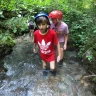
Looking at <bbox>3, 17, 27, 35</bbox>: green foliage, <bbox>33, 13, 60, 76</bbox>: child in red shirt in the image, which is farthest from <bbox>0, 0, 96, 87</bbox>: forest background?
<bbox>33, 13, 60, 76</bbox>: child in red shirt

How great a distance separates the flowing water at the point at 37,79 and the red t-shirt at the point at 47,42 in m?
0.59

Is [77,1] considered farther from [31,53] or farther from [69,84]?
[69,84]

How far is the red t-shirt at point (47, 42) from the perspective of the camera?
13.7 feet

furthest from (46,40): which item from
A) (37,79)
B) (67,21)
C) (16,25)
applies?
(16,25)

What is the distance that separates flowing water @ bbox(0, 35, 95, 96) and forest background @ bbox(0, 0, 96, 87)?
0.32m

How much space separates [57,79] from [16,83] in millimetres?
921

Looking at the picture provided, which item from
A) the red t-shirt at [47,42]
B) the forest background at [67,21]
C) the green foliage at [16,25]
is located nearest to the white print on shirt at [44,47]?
the red t-shirt at [47,42]

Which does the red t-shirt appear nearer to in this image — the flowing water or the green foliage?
the flowing water

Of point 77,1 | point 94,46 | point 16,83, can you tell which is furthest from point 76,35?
point 16,83

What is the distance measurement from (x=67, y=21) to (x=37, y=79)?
2842 millimetres

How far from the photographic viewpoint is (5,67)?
5207 millimetres

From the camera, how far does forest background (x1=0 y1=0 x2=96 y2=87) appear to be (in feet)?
17.5

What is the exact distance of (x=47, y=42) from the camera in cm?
422

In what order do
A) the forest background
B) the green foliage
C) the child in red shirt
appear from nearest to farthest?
the child in red shirt, the forest background, the green foliage
